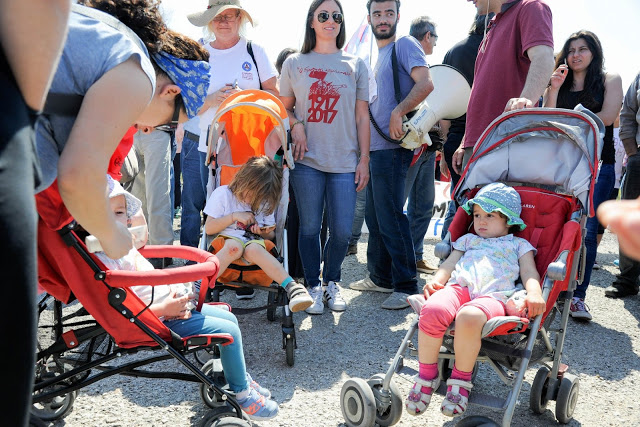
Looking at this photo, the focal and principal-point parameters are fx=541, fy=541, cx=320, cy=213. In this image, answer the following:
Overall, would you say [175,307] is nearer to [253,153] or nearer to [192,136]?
[253,153]

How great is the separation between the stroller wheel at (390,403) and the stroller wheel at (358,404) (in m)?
0.05

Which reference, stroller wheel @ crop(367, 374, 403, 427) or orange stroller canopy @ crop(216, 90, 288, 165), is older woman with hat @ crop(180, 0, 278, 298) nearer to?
orange stroller canopy @ crop(216, 90, 288, 165)

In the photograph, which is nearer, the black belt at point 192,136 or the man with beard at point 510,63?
the man with beard at point 510,63

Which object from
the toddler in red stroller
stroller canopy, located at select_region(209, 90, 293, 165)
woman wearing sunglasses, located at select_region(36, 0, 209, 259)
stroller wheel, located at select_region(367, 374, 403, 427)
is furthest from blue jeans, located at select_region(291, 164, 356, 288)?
woman wearing sunglasses, located at select_region(36, 0, 209, 259)

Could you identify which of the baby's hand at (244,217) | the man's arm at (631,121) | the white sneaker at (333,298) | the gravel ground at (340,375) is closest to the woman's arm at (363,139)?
the white sneaker at (333,298)

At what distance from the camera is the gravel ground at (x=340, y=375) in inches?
105

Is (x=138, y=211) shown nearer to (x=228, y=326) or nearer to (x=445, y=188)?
(x=228, y=326)

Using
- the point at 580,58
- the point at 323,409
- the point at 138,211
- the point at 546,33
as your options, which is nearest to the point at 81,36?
the point at 138,211

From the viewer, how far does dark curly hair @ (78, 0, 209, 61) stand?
167 cm

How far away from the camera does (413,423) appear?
2660 mm

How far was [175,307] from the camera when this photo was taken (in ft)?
7.40

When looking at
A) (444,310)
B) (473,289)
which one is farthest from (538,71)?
(444,310)

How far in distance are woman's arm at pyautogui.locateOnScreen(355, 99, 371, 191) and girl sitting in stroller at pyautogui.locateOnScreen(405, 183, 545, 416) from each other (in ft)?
4.10

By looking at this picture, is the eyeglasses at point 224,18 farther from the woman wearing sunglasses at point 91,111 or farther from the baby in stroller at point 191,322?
the woman wearing sunglasses at point 91,111
